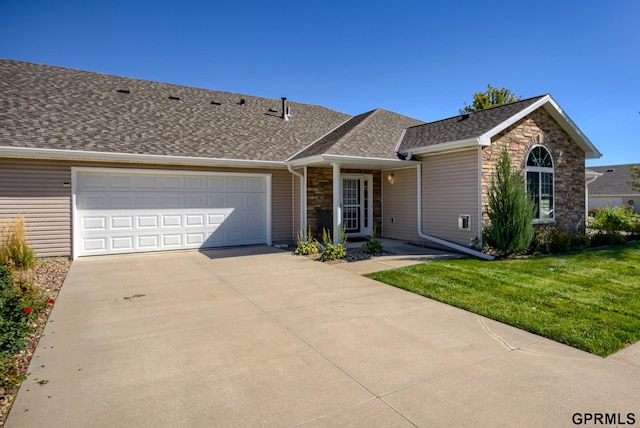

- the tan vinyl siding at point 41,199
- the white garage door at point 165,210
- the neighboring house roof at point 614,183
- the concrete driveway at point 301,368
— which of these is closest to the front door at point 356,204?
the white garage door at point 165,210

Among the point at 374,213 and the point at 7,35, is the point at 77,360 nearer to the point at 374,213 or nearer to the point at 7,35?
the point at 374,213

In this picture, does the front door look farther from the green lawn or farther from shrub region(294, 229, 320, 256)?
the green lawn

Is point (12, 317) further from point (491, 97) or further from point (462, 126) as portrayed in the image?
point (491, 97)

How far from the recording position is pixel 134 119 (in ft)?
37.2

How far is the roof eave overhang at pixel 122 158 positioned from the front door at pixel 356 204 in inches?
103

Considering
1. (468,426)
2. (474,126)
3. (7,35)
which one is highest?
(7,35)

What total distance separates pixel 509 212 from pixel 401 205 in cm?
399

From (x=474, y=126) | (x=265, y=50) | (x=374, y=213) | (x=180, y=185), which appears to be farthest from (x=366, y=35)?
(x=180, y=185)

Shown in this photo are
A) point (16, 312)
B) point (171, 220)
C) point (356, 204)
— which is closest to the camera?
point (16, 312)

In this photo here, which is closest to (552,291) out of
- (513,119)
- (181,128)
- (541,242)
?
(541,242)

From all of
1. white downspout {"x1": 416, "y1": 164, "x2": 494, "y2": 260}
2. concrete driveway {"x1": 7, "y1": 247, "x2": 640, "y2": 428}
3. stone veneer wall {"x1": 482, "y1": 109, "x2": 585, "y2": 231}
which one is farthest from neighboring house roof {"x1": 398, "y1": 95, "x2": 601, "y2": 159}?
concrete driveway {"x1": 7, "y1": 247, "x2": 640, "y2": 428}

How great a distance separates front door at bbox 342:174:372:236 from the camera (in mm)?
12987

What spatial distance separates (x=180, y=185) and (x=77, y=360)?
→ 7694 mm

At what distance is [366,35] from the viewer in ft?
43.1
